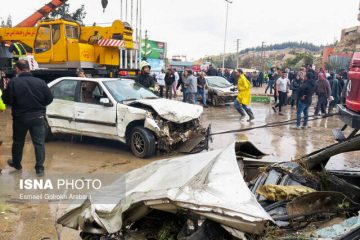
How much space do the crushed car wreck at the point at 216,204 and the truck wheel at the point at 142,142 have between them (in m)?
3.69

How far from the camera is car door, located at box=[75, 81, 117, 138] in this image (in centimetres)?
715

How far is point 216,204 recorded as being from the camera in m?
1.92

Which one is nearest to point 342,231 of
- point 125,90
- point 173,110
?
point 173,110

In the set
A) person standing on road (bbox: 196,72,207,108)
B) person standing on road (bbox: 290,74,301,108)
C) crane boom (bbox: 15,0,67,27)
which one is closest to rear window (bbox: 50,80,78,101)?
person standing on road (bbox: 196,72,207,108)

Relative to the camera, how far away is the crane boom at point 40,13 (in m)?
15.7

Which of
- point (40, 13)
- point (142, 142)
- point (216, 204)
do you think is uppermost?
point (40, 13)

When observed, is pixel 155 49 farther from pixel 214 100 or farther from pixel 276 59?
pixel 276 59

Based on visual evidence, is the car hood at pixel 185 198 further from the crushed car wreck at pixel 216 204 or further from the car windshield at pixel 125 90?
the car windshield at pixel 125 90

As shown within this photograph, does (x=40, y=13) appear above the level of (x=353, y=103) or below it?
above

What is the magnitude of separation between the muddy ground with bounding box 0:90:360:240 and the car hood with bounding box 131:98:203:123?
80cm

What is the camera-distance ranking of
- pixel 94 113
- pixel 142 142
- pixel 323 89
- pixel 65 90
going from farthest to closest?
1. pixel 323 89
2. pixel 65 90
3. pixel 94 113
4. pixel 142 142

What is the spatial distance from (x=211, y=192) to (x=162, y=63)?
131 ft

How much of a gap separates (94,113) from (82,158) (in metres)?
0.91

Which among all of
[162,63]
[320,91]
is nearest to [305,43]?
[162,63]
